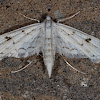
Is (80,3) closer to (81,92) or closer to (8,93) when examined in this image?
(81,92)

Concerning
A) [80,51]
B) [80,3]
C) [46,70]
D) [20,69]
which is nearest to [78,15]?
[80,3]

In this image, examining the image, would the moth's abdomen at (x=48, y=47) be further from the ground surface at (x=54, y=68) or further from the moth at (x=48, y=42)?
the ground surface at (x=54, y=68)

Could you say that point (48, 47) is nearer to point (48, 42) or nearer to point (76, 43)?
point (48, 42)

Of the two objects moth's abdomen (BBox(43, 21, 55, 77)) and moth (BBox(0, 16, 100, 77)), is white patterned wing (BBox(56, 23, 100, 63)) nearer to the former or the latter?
moth (BBox(0, 16, 100, 77))

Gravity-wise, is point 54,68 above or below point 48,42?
below

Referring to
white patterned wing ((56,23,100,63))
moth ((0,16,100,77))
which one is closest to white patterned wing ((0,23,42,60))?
moth ((0,16,100,77))

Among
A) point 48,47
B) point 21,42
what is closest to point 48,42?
point 48,47
